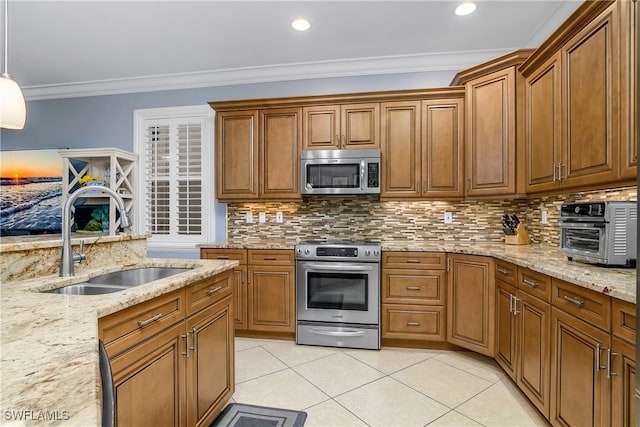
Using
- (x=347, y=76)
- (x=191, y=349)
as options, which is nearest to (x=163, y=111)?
(x=347, y=76)

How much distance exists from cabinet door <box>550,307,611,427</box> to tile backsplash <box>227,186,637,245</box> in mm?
1617

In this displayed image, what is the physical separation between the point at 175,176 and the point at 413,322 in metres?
3.06

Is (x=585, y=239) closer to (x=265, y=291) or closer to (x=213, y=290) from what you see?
(x=213, y=290)

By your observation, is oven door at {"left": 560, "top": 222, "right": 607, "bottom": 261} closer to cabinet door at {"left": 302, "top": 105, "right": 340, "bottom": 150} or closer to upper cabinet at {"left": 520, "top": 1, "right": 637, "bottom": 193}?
upper cabinet at {"left": 520, "top": 1, "right": 637, "bottom": 193}

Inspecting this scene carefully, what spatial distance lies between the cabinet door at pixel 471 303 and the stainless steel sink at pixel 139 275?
82.8 inches

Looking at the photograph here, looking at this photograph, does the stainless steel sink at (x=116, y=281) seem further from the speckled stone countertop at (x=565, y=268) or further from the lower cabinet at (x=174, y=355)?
the speckled stone countertop at (x=565, y=268)

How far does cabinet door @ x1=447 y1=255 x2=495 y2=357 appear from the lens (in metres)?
2.47

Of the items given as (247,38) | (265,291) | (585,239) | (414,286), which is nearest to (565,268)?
(585,239)

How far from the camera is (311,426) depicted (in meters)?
1.80

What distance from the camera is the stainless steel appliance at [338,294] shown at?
9.27 ft

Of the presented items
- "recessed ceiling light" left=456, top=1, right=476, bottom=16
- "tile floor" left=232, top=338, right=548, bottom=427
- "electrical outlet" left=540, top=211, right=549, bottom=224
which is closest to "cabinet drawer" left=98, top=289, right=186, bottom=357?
"tile floor" left=232, top=338, right=548, bottom=427

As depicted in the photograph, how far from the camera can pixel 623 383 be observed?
1.20m

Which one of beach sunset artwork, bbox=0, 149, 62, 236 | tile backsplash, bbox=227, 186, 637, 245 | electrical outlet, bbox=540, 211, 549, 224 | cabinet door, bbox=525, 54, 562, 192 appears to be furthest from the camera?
beach sunset artwork, bbox=0, 149, 62, 236

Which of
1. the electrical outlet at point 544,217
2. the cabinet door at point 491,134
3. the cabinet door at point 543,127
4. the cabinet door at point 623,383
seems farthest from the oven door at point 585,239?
the electrical outlet at point 544,217
